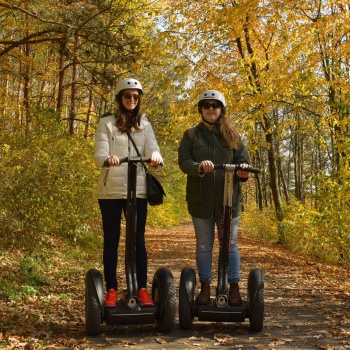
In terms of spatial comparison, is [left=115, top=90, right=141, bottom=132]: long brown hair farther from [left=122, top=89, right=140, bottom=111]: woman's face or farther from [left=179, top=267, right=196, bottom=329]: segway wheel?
[left=179, top=267, right=196, bottom=329]: segway wheel

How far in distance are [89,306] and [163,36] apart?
7.91 metres

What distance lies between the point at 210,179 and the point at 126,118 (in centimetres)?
96

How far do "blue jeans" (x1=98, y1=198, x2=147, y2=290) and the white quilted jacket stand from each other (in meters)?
0.09

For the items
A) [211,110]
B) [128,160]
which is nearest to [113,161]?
[128,160]

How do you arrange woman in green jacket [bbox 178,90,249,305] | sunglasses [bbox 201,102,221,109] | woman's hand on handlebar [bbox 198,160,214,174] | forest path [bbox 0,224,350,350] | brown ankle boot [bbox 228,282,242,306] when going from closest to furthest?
forest path [bbox 0,224,350,350]
woman's hand on handlebar [bbox 198,160,214,174]
brown ankle boot [bbox 228,282,242,306]
woman in green jacket [bbox 178,90,249,305]
sunglasses [bbox 201,102,221,109]

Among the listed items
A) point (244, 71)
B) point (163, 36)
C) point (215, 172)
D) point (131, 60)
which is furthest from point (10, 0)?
point (215, 172)

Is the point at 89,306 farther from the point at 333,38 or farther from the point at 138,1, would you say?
the point at 333,38

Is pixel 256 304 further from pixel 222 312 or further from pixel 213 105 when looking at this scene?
pixel 213 105

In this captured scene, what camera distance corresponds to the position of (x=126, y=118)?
4527mm

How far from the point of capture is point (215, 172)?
4578 millimetres

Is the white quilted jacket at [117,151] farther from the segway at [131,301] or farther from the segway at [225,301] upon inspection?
the segway at [225,301]

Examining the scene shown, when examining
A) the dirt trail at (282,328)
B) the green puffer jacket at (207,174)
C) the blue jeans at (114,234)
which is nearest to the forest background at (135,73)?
the dirt trail at (282,328)

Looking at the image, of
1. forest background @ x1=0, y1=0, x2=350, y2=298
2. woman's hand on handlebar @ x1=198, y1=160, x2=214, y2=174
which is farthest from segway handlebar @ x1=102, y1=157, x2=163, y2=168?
forest background @ x1=0, y1=0, x2=350, y2=298

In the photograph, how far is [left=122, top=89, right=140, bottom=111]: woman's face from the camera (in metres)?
4.49
